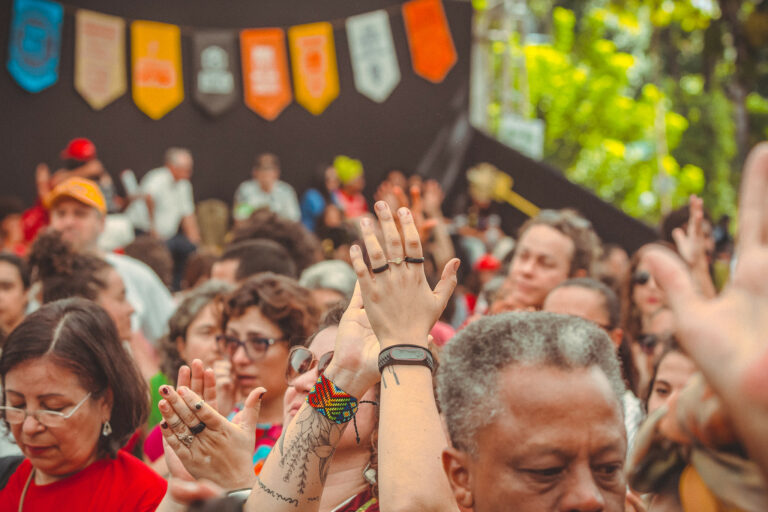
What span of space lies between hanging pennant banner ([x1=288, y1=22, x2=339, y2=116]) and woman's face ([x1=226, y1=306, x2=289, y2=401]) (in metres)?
9.17

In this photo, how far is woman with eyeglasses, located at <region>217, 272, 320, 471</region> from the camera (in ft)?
9.76

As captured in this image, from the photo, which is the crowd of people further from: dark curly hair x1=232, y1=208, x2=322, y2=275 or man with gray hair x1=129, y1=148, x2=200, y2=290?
man with gray hair x1=129, y1=148, x2=200, y2=290

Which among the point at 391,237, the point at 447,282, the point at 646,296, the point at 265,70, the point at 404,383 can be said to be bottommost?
the point at 646,296

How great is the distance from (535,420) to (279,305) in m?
1.69

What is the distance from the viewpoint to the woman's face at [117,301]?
12.0 feet

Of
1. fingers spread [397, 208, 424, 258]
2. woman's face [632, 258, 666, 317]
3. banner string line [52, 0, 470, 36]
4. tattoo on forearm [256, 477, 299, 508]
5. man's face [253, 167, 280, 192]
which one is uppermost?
banner string line [52, 0, 470, 36]

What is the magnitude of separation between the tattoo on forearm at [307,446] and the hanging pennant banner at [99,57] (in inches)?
379

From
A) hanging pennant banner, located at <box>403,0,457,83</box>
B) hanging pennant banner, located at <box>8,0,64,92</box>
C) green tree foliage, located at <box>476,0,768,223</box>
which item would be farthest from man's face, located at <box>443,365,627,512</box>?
green tree foliage, located at <box>476,0,768,223</box>

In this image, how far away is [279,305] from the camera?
3049 mm

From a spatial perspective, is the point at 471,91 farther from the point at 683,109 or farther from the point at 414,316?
the point at 683,109

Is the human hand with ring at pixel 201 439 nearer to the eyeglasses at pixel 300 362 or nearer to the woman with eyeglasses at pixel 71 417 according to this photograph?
the eyeglasses at pixel 300 362

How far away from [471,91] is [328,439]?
12.6m

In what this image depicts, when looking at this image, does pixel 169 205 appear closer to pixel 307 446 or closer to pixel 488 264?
pixel 488 264

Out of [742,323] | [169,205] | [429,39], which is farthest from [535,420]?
[429,39]
